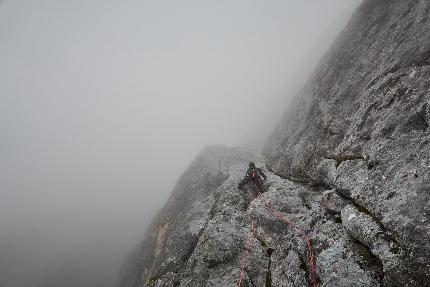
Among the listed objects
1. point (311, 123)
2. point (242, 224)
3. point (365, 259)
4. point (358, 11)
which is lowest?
point (242, 224)

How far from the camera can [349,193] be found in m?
14.1

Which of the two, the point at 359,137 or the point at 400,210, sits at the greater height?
the point at 359,137

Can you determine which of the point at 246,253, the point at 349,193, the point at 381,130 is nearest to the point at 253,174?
the point at 246,253

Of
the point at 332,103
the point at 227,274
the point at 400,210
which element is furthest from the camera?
the point at 332,103

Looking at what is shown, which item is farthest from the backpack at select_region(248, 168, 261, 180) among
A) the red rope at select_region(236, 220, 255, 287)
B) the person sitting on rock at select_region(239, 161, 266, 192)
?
the red rope at select_region(236, 220, 255, 287)

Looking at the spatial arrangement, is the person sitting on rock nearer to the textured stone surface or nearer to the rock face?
the rock face

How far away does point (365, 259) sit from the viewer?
11.2 metres

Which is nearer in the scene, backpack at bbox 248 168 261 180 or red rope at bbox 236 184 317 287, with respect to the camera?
red rope at bbox 236 184 317 287

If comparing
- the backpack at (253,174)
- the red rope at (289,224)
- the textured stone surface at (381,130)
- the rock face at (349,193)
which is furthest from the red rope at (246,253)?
the textured stone surface at (381,130)

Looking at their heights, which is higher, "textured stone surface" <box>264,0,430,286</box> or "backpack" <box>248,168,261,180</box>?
"textured stone surface" <box>264,0,430,286</box>

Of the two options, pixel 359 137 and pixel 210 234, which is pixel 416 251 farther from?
pixel 210 234

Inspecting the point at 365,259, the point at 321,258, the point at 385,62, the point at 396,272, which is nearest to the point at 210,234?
the point at 321,258

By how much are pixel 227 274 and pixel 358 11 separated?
2895 cm

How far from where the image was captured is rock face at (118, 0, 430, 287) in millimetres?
10891
